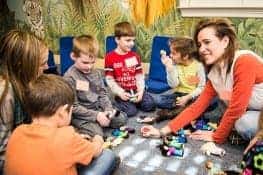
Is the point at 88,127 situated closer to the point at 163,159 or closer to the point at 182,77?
the point at 163,159

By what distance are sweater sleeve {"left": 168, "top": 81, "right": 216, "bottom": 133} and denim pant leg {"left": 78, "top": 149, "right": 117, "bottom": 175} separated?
0.52 meters

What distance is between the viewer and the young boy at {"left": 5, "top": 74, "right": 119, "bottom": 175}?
45.9 inches

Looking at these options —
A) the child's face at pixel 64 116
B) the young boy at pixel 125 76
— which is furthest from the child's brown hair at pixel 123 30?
the child's face at pixel 64 116

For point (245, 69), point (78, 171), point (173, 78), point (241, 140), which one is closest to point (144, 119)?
point (173, 78)

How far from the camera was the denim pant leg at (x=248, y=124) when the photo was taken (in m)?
1.69

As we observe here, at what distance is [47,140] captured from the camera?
117 centimetres

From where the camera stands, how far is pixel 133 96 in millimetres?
2344

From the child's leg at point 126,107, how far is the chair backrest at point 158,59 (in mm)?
573

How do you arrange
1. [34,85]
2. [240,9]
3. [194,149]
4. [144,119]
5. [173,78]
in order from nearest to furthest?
[34,85] < [194,149] < [144,119] < [173,78] < [240,9]

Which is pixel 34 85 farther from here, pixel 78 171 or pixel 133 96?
pixel 133 96

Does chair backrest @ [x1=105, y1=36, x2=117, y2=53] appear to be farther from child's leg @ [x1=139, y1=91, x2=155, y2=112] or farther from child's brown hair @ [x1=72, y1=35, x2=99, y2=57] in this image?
child's brown hair @ [x1=72, y1=35, x2=99, y2=57]

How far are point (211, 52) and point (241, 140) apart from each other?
20.3 inches

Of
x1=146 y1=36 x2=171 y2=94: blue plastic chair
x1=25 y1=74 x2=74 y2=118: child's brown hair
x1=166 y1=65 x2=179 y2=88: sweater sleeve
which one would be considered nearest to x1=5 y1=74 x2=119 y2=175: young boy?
x1=25 y1=74 x2=74 y2=118: child's brown hair

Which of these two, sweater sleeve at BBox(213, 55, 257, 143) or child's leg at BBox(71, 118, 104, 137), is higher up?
sweater sleeve at BBox(213, 55, 257, 143)
